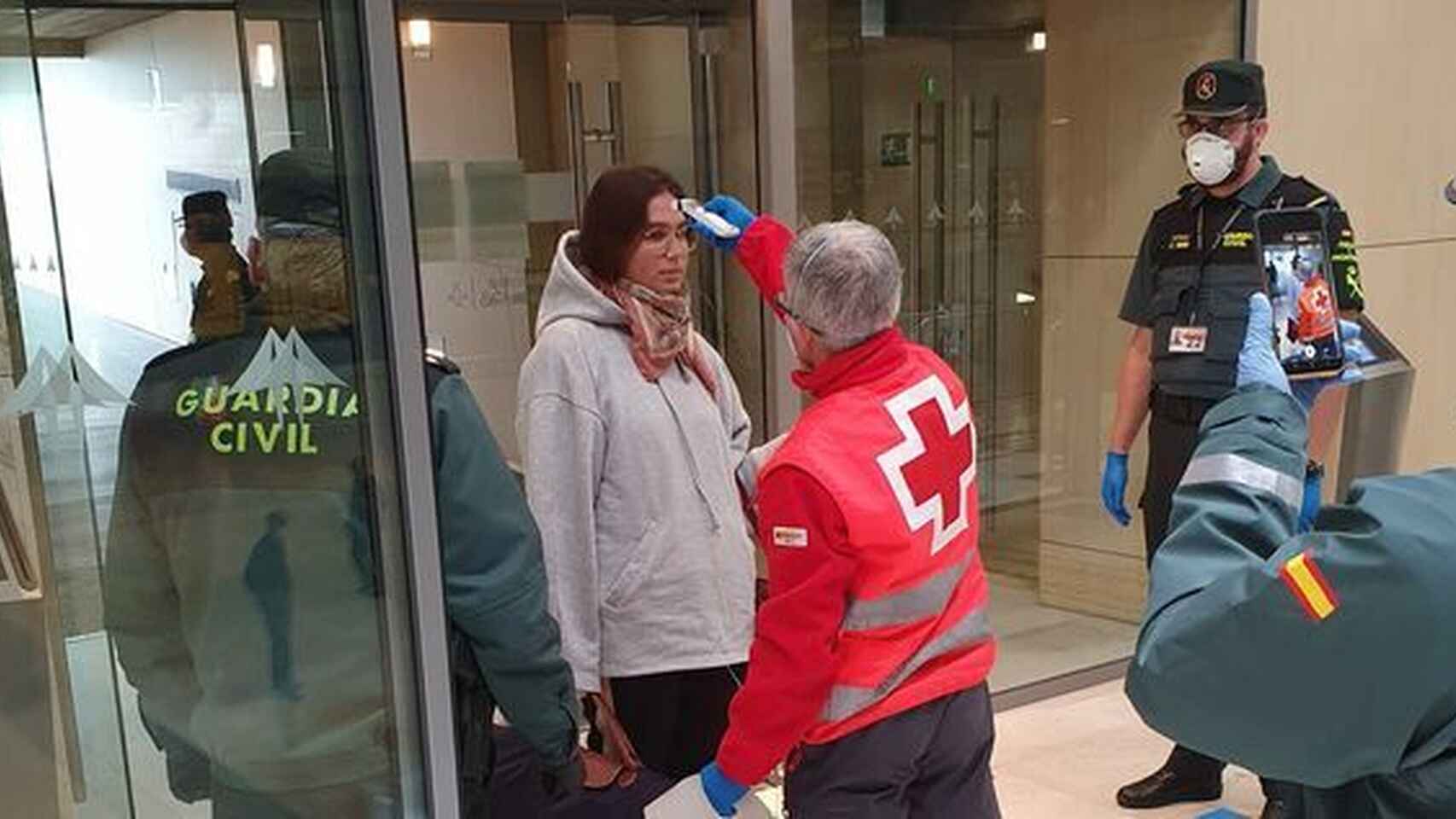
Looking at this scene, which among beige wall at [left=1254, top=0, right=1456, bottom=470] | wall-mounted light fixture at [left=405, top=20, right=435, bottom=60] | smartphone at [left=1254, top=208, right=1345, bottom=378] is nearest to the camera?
smartphone at [left=1254, top=208, right=1345, bottom=378]

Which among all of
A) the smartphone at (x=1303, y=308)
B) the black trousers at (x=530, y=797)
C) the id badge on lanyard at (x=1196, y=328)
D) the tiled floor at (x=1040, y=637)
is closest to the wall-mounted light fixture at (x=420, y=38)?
the black trousers at (x=530, y=797)

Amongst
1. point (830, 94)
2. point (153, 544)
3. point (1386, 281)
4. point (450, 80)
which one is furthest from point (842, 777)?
point (1386, 281)

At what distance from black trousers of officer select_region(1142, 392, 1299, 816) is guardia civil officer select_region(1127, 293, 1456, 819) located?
2.06 meters

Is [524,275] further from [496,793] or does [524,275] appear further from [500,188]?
[496,793]

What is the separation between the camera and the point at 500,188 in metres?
3.58

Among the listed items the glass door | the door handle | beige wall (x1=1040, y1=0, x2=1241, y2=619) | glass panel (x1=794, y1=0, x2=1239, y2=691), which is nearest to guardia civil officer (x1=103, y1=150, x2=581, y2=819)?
the glass door

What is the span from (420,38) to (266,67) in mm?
1515

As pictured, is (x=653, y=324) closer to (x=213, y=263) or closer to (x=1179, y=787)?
(x=213, y=263)

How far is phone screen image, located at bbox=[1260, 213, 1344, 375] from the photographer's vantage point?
1.87 meters

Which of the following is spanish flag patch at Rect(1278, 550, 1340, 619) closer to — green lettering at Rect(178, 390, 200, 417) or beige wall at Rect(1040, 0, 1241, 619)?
green lettering at Rect(178, 390, 200, 417)

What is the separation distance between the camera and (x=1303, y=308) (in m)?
2.01

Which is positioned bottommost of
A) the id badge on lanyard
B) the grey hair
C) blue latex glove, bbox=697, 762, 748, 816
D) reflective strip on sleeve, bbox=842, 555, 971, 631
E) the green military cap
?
blue latex glove, bbox=697, 762, 748, 816

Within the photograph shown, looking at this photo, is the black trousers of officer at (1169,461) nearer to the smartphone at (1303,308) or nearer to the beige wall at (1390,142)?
the smartphone at (1303,308)

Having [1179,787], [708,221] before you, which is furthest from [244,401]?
[1179,787]
